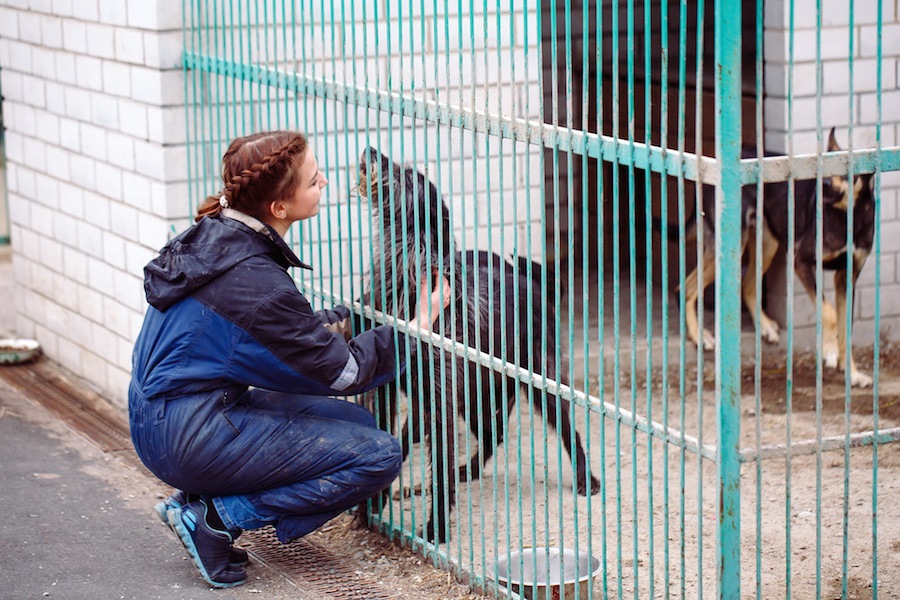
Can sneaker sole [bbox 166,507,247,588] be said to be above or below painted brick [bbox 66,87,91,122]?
below

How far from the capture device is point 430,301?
4.43m

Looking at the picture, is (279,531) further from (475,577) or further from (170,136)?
(170,136)

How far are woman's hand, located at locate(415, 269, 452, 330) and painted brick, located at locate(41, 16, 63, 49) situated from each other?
129 inches

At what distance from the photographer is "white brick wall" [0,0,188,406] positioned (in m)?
6.00

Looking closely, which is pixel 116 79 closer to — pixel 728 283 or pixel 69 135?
pixel 69 135

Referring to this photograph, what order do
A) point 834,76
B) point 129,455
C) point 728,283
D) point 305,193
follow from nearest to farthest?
point 728,283 → point 305,193 → point 129,455 → point 834,76

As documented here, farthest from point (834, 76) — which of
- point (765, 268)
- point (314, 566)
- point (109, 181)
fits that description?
point (314, 566)

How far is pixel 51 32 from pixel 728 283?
16.0 ft

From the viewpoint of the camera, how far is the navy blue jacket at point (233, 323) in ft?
13.8

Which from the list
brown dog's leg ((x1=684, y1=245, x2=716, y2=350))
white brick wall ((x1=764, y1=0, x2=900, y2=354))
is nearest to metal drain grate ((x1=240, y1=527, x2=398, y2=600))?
brown dog's leg ((x1=684, y1=245, x2=716, y2=350))

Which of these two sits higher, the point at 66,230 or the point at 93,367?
the point at 66,230

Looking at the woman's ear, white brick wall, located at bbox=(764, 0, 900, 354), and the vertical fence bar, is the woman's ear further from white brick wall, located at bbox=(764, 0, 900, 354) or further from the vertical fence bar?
white brick wall, located at bbox=(764, 0, 900, 354)

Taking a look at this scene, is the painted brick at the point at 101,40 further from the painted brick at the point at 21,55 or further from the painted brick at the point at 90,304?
the painted brick at the point at 90,304

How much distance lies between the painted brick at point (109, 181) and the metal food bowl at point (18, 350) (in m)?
1.54
